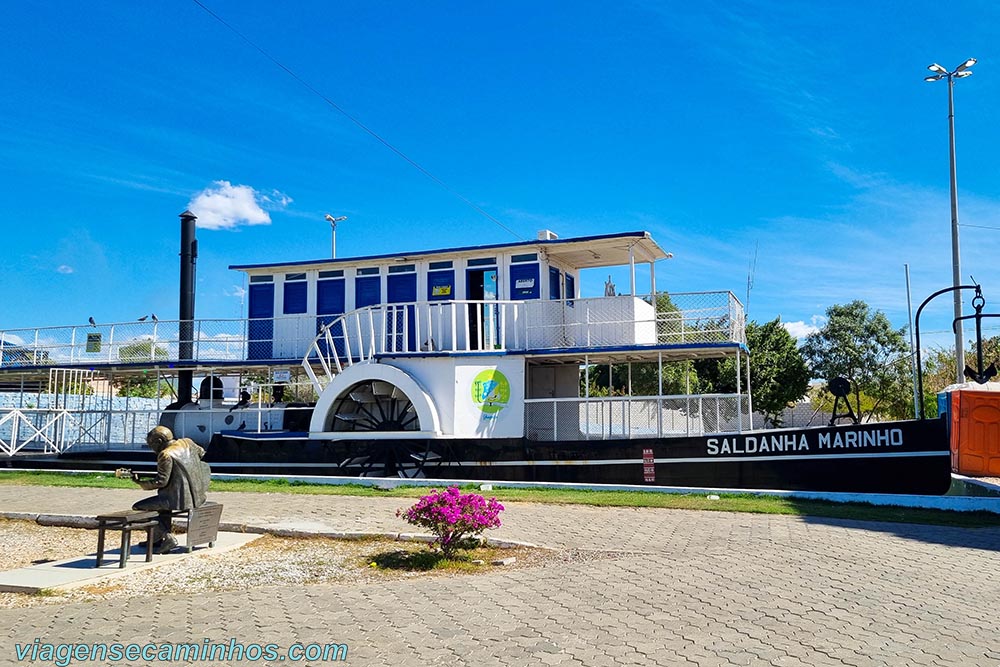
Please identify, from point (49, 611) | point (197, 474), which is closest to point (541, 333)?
point (197, 474)

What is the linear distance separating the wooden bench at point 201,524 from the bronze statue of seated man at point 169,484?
94mm

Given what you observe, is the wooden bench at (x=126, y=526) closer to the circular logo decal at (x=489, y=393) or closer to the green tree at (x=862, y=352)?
the circular logo decal at (x=489, y=393)

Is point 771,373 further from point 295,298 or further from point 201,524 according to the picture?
point 201,524

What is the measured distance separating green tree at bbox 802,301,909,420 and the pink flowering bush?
36511 millimetres

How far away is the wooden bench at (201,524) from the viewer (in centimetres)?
953

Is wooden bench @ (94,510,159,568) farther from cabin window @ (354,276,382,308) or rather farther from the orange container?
the orange container

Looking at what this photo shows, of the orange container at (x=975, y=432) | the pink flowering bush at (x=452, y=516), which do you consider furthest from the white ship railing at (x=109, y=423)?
the orange container at (x=975, y=432)

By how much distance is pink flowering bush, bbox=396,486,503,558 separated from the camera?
29.5ft

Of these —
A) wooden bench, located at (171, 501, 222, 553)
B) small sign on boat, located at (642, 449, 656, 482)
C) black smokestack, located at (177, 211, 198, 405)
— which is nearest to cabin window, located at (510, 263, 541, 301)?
small sign on boat, located at (642, 449, 656, 482)

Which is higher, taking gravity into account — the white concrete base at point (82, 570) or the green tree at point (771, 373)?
the green tree at point (771, 373)

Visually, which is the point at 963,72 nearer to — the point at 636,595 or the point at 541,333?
the point at 541,333

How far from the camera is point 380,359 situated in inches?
720

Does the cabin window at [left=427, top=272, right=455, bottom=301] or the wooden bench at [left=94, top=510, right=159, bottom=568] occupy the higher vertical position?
the cabin window at [left=427, top=272, right=455, bottom=301]

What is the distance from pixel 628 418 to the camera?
17062 millimetres
